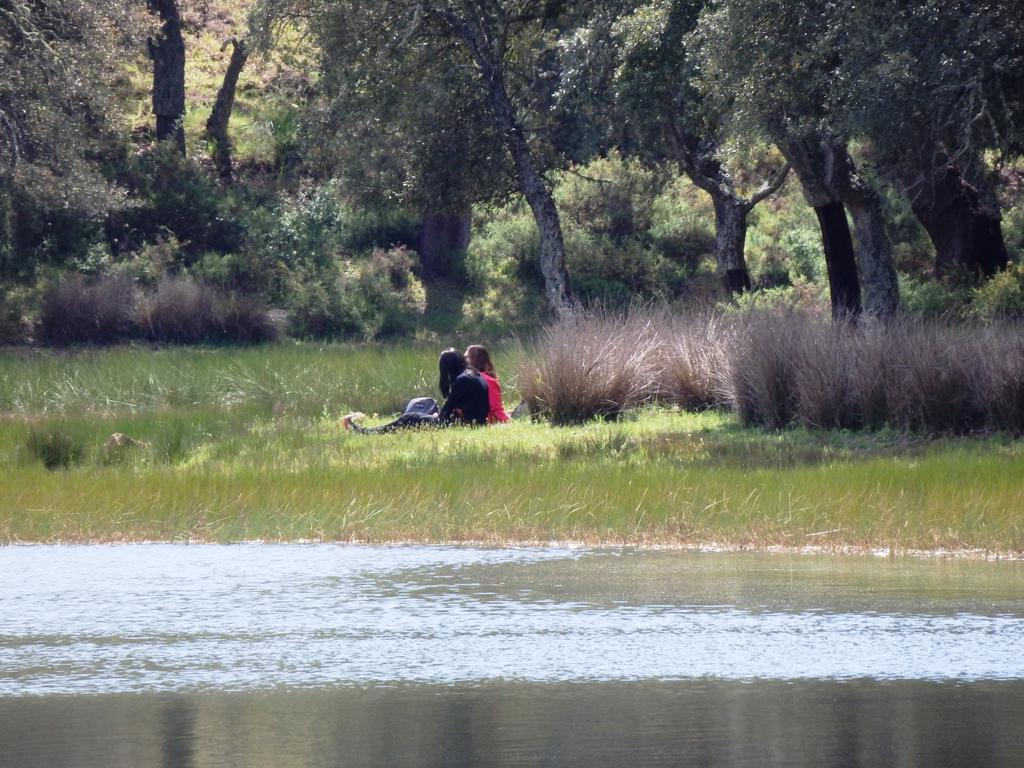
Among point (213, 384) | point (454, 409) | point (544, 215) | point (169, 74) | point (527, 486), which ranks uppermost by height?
point (169, 74)

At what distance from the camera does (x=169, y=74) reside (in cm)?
4159

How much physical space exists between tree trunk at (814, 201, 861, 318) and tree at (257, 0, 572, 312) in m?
4.57

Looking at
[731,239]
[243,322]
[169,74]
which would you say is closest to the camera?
[731,239]

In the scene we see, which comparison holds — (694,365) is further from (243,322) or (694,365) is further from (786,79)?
(243,322)

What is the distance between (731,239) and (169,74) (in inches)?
736

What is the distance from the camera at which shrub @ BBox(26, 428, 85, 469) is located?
1548cm

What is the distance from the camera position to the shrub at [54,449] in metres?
15.5

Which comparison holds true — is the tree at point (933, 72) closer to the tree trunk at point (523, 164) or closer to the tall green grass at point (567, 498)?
the tall green grass at point (567, 498)

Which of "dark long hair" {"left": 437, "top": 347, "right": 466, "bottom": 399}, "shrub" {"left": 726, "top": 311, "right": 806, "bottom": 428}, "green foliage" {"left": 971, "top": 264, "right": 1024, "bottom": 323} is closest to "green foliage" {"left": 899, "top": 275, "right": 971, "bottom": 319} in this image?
"green foliage" {"left": 971, "top": 264, "right": 1024, "bottom": 323}

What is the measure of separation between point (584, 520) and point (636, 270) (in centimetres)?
2766

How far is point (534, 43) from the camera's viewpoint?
29703 millimetres

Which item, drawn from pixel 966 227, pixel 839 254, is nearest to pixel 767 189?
pixel 966 227

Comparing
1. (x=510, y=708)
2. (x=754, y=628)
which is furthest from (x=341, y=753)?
(x=754, y=628)

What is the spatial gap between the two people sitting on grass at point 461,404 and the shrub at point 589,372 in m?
0.59
